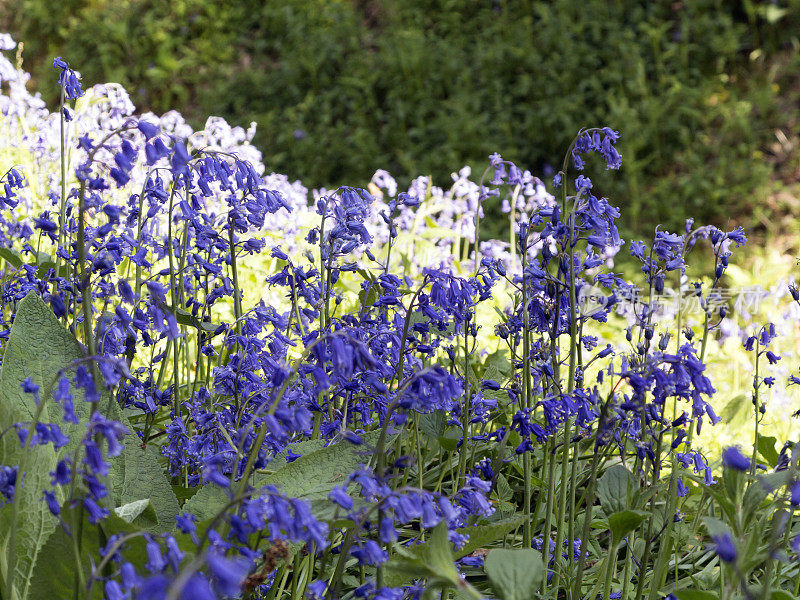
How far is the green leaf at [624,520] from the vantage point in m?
1.42

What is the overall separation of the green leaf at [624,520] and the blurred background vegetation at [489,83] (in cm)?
544

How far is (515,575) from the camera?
1.25 m

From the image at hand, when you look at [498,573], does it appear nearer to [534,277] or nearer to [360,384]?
[360,384]

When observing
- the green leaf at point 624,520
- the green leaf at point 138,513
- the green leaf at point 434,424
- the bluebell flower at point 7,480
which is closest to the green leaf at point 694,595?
the green leaf at point 624,520

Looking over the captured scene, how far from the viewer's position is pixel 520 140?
7703 mm

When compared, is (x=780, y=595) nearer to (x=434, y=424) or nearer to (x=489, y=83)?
(x=434, y=424)

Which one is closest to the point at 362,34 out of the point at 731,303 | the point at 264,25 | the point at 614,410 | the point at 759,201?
the point at 264,25

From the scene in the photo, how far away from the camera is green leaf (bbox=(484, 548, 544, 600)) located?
1.24 meters

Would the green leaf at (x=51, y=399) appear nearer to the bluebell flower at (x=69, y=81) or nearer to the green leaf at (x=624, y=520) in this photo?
the bluebell flower at (x=69, y=81)

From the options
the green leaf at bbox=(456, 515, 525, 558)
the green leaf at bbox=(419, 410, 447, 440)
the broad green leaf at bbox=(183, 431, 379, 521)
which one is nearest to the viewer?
the green leaf at bbox=(456, 515, 525, 558)

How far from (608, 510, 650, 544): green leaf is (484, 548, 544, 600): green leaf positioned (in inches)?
9.2

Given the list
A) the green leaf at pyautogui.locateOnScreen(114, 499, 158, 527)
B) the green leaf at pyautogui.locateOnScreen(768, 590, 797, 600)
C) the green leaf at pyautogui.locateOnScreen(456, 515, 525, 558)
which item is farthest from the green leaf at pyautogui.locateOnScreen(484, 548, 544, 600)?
the green leaf at pyautogui.locateOnScreen(114, 499, 158, 527)

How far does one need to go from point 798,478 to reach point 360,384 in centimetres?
87

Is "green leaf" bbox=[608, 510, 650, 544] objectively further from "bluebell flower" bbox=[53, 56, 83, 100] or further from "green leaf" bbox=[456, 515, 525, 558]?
"bluebell flower" bbox=[53, 56, 83, 100]
